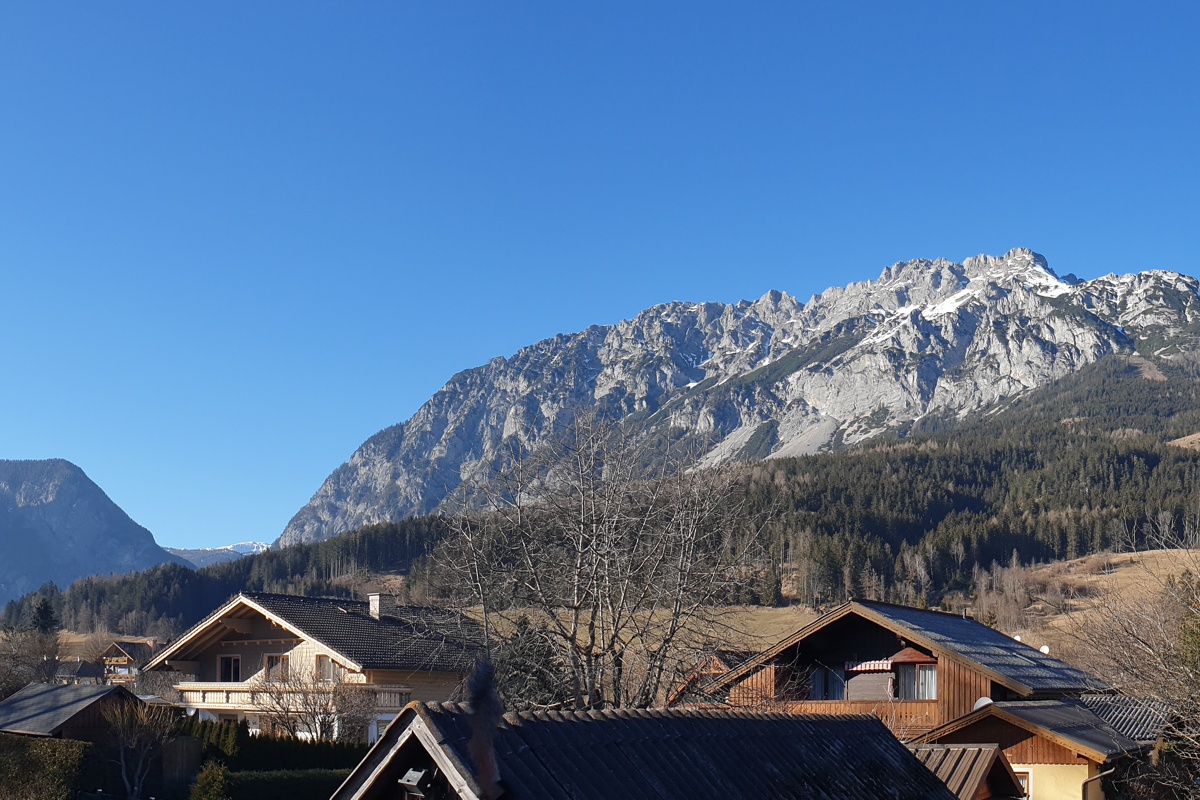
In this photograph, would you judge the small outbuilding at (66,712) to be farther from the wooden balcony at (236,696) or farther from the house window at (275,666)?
the house window at (275,666)

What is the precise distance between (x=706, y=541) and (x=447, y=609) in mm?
6850

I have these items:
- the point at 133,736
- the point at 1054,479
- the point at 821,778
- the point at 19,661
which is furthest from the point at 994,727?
the point at 1054,479

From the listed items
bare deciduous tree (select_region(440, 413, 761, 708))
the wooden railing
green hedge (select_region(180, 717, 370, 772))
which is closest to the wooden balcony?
green hedge (select_region(180, 717, 370, 772))

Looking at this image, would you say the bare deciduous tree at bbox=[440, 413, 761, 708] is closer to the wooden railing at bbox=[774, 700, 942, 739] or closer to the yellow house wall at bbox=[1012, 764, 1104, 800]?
the wooden railing at bbox=[774, 700, 942, 739]

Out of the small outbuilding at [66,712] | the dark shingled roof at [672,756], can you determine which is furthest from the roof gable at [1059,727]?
the small outbuilding at [66,712]

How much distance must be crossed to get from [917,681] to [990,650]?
2.88 m

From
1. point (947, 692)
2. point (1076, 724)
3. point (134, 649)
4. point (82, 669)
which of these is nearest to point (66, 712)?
point (947, 692)

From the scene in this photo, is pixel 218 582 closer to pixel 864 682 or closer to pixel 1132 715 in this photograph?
pixel 864 682

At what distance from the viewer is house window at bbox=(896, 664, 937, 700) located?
29281 millimetres

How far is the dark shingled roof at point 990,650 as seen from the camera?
1140 inches

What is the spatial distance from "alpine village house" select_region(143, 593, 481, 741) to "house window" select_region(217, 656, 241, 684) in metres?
0.04

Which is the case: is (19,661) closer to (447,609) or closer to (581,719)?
(447,609)

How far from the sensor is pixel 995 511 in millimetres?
185625

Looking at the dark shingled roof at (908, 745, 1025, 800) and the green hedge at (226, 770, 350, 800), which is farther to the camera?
the green hedge at (226, 770, 350, 800)
